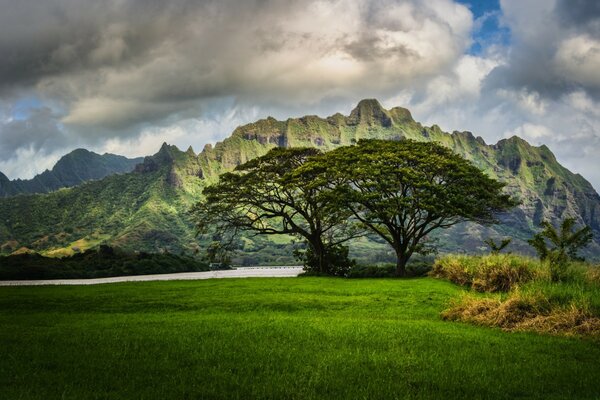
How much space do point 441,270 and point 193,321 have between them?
82.4 feet

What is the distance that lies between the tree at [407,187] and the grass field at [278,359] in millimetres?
23099

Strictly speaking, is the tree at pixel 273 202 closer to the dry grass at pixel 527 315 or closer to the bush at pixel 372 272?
the bush at pixel 372 272

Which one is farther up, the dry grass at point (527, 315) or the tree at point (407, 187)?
the tree at point (407, 187)

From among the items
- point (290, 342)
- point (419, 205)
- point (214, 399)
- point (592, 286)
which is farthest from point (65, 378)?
point (419, 205)

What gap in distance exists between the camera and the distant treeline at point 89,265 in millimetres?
47750

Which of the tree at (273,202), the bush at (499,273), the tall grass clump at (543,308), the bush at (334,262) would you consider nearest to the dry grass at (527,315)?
the tall grass clump at (543,308)

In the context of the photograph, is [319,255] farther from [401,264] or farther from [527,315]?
[527,315]

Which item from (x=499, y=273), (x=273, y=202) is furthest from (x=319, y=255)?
(x=499, y=273)

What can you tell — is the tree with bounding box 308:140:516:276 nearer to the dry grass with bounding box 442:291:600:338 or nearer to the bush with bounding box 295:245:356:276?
the bush with bounding box 295:245:356:276

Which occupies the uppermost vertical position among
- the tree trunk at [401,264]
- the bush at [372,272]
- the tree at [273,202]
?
the tree at [273,202]

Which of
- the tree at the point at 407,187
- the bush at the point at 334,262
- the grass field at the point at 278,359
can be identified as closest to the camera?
the grass field at the point at 278,359

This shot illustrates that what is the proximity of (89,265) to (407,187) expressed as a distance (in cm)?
4034

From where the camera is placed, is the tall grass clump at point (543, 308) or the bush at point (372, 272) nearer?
the tall grass clump at point (543, 308)

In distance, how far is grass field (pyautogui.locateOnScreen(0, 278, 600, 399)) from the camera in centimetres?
716
